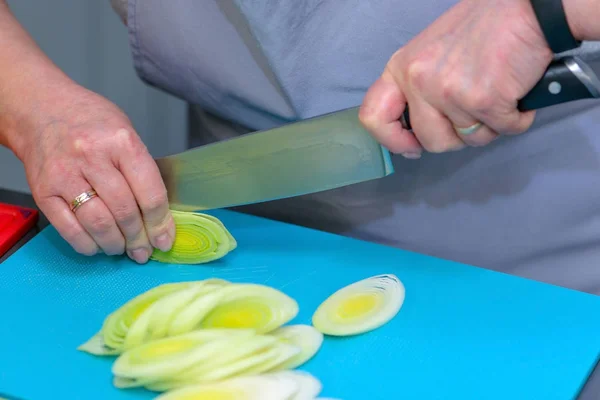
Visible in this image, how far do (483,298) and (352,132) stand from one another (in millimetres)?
267

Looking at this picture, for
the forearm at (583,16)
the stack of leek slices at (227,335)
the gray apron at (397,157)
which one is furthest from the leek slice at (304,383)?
the forearm at (583,16)

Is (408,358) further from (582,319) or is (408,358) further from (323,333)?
(582,319)

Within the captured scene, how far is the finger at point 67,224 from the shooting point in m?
1.12

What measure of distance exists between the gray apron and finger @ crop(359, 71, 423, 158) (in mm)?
121

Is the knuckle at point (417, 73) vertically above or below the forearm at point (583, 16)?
below

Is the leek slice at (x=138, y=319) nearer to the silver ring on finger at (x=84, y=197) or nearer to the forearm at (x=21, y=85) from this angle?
the silver ring on finger at (x=84, y=197)

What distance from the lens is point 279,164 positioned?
3.74ft

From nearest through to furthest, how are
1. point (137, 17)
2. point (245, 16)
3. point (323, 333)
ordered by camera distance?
1. point (323, 333)
2. point (245, 16)
3. point (137, 17)

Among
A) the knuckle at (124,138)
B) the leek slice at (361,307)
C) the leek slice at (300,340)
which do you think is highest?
the knuckle at (124,138)

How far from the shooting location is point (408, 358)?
0.99m

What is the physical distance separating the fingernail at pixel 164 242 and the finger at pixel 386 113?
32 centimetres

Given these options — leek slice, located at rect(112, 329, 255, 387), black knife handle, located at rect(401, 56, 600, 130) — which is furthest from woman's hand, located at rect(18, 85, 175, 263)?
black knife handle, located at rect(401, 56, 600, 130)

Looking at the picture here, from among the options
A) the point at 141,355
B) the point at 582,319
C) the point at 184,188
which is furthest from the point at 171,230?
the point at 582,319

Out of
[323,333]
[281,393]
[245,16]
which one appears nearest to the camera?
[281,393]
